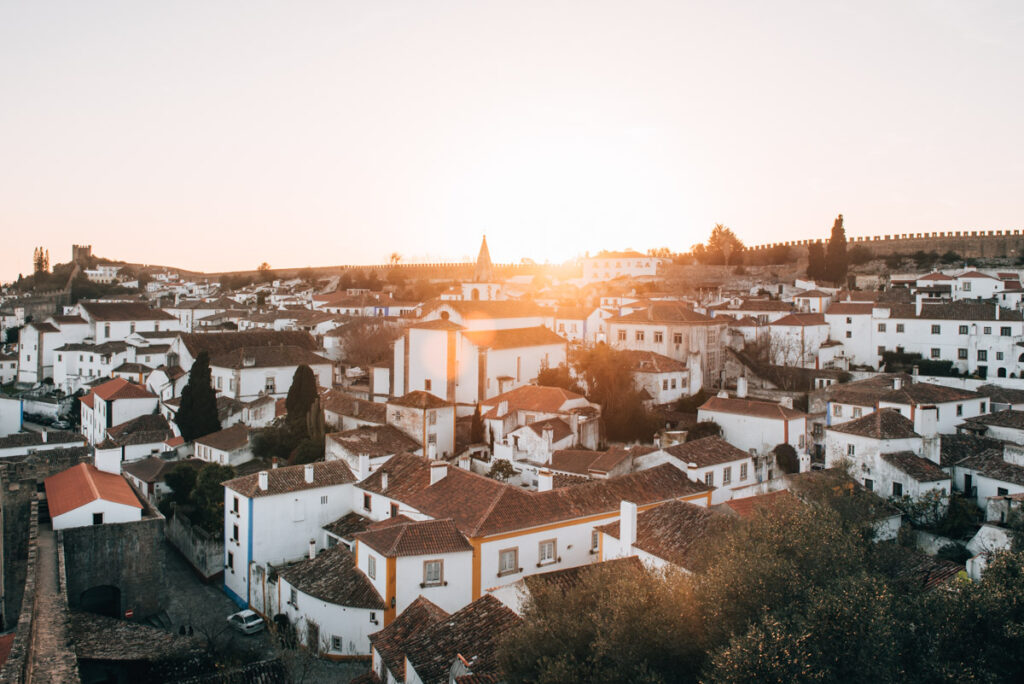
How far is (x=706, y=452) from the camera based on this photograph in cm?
2298

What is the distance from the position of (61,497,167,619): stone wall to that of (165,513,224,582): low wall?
2048 mm

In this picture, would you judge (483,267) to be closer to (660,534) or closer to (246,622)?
(246,622)

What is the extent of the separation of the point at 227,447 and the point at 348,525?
8.52m

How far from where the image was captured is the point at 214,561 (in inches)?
902

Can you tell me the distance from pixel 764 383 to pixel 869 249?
34.9 m

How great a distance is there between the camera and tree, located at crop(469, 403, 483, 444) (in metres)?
28.2

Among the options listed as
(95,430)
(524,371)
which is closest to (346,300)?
(95,430)

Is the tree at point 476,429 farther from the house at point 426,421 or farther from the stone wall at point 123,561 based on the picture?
the stone wall at point 123,561

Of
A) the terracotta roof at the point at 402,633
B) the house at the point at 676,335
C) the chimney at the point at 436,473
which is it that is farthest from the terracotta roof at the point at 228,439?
the house at the point at 676,335

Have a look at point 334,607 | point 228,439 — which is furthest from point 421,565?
point 228,439

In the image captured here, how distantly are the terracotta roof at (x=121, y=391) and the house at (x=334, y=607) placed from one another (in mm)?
21134

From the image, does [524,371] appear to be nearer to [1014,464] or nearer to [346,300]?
[1014,464]

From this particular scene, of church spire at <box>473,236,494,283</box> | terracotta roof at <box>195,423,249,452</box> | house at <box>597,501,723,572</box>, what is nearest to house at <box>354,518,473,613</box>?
house at <box>597,501,723,572</box>

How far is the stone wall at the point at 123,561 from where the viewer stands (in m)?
19.5
